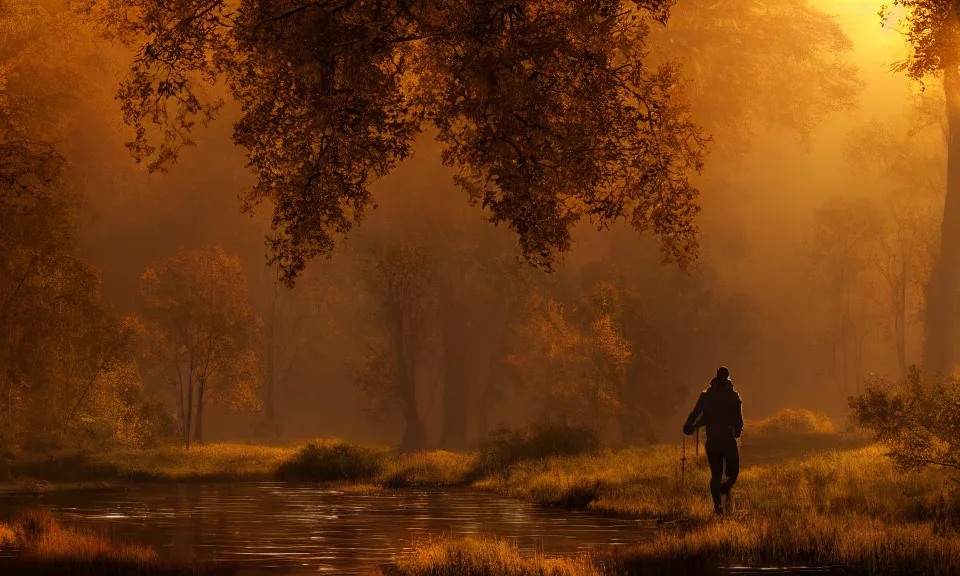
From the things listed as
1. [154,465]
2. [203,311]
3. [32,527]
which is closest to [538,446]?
[154,465]

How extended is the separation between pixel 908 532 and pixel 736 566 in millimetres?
3014

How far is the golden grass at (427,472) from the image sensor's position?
39291 millimetres

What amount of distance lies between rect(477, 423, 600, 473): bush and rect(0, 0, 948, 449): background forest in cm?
764

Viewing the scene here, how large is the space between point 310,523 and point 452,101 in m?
10.9

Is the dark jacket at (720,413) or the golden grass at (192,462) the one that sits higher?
the dark jacket at (720,413)

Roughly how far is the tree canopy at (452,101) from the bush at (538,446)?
83.0ft

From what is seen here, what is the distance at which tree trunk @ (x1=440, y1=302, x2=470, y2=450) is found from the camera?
6800cm

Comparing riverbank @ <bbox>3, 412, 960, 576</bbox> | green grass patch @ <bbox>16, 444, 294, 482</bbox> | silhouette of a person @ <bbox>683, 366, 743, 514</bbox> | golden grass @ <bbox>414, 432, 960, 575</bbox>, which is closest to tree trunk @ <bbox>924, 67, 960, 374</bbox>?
riverbank @ <bbox>3, 412, 960, 576</bbox>

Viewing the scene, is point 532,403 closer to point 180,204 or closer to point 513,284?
point 513,284

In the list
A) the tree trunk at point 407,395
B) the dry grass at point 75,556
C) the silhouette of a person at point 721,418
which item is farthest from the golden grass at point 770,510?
the tree trunk at point 407,395

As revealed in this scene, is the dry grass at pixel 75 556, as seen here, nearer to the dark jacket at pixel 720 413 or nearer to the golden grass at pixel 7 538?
the golden grass at pixel 7 538

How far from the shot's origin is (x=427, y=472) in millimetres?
40750

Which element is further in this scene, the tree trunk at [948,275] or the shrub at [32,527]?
the tree trunk at [948,275]

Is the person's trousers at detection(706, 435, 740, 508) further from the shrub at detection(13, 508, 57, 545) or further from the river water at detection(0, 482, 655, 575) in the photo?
the shrub at detection(13, 508, 57, 545)
